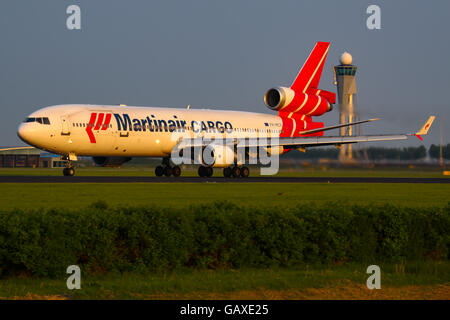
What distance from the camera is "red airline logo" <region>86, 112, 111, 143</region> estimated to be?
47688 millimetres

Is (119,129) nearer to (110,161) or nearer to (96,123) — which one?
(96,123)

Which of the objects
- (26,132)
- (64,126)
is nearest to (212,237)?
(64,126)

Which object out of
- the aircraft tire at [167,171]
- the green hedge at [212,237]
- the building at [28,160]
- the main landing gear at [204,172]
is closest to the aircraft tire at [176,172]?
the aircraft tire at [167,171]

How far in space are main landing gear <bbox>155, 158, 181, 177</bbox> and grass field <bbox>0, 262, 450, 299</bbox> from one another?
133 ft

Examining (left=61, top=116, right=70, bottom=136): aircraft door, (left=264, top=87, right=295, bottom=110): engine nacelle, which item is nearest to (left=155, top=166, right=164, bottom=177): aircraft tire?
(left=61, top=116, right=70, bottom=136): aircraft door

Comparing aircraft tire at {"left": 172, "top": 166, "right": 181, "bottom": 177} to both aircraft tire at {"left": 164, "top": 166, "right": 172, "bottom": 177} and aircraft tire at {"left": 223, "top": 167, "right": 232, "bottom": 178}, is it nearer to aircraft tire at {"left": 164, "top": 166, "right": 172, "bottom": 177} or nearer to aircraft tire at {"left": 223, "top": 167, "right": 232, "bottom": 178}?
aircraft tire at {"left": 164, "top": 166, "right": 172, "bottom": 177}

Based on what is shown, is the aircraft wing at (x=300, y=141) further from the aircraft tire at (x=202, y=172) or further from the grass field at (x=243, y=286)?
the grass field at (x=243, y=286)

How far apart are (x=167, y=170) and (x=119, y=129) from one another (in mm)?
7268

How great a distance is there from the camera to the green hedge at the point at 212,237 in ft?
43.5

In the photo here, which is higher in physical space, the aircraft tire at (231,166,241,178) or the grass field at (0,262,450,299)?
the aircraft tire at (231,166,241,178)

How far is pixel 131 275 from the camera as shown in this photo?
543 inches

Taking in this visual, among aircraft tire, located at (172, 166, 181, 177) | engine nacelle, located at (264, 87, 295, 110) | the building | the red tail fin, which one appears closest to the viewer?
aircraft tire, located at (172, 166, 181, 177)
